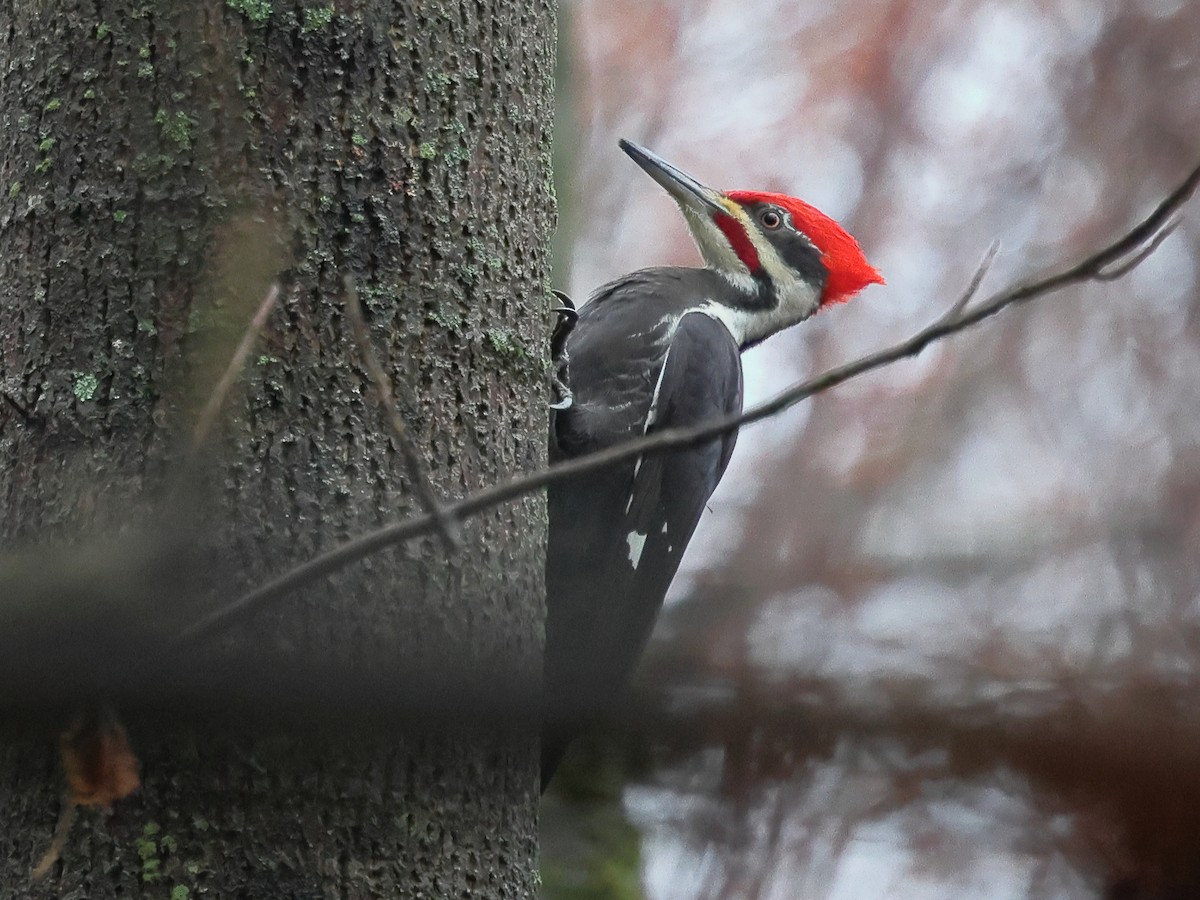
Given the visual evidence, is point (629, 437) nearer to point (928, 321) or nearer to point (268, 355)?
point (268, 355)

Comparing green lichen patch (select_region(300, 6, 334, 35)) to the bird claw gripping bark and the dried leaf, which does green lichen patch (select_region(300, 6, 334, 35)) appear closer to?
the dried leaf

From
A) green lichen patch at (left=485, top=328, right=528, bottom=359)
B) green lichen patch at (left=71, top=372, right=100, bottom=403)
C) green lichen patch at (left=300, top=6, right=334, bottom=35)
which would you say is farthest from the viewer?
green lichen patch at (left=485, top=328, right=528, bottom=359)

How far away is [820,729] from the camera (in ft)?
2.64

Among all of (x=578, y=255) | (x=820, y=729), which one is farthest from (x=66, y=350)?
(x=578, y=255)

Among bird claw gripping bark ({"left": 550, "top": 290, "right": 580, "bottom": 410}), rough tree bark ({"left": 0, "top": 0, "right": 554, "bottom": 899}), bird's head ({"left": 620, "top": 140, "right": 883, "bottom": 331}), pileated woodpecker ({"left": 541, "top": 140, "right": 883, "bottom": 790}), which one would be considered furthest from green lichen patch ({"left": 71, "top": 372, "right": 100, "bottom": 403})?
bird's head ({"left": 620, "top": 140, "right": 883, "bottom": 331})

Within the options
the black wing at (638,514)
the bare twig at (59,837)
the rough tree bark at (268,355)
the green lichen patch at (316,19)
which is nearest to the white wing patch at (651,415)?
the black wing at (638,514)

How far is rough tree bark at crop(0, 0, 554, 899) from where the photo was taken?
4.90 ft

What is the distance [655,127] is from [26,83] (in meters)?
5.29

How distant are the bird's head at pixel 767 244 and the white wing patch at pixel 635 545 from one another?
0.96m

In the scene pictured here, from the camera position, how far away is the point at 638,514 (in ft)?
10.5

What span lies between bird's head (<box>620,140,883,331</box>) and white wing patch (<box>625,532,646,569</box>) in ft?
3.14

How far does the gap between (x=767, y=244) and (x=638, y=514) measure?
3.53 feet

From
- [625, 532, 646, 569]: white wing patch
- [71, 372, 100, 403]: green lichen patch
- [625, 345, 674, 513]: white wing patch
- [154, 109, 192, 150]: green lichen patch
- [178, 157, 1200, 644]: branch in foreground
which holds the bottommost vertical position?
[178, 157, 1200, 644]: branch in foreground

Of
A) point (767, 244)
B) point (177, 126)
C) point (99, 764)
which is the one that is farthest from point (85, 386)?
point (767, 244)
